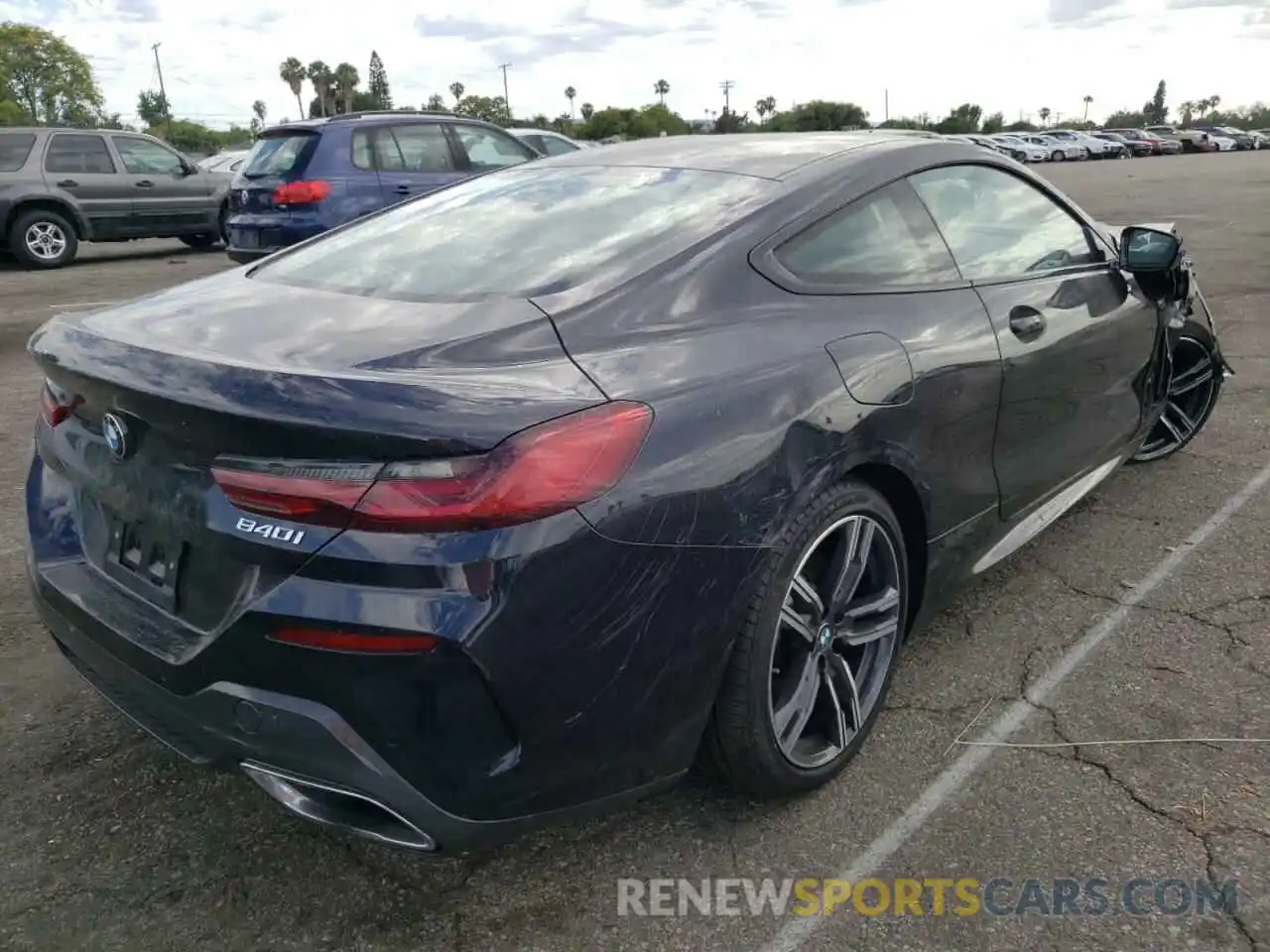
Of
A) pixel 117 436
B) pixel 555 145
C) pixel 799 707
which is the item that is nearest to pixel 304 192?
pixel 555 145

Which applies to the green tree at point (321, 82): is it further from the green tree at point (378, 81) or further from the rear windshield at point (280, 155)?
the rear windshield at point (280, 155)

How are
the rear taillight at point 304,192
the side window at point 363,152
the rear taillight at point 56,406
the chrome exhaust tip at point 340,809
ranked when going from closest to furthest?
1. the chrome exhaust tip at point 340,809
2. the rear taillight at point 56,406
3. the rear taillight at point 304,192
4. the side window at point 363,152

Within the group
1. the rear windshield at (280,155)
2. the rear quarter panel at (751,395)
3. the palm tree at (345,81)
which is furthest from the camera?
the palm tree at (345,81)

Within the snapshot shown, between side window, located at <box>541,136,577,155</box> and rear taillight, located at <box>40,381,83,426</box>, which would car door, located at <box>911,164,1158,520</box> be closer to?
rear taillight, located at <box>40,381,83,426</box>

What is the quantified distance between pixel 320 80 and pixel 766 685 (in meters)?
124

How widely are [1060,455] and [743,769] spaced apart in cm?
167

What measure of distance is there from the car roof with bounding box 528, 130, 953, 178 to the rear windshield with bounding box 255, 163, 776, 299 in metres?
0.07

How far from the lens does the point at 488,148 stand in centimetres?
1046

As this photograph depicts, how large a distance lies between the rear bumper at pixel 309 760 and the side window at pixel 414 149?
8.34 meters

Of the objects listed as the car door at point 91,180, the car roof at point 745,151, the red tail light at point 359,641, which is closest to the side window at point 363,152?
the car door at point 91,180

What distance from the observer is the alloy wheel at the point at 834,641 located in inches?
95.7

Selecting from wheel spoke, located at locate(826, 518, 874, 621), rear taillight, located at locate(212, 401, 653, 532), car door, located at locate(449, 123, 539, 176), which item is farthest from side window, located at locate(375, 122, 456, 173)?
rear taillight, located at locate(212, 401, 653, 532)

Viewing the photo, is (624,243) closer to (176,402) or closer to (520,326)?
(520,326)

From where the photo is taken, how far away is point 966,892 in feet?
7.36
